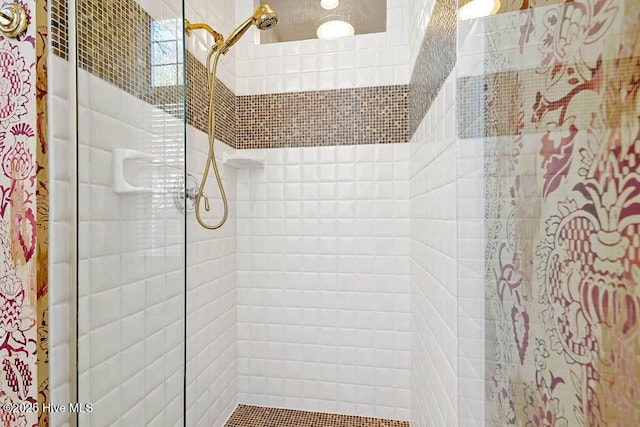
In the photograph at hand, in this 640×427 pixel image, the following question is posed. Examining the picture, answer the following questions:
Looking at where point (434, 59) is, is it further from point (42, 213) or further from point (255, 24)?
point (42, 213)

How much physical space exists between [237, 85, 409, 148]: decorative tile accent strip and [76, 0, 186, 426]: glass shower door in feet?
3.58

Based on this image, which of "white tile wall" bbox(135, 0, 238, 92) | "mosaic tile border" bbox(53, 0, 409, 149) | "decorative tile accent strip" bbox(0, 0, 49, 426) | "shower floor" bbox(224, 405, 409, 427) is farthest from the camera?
"shower floor" bbox(224, 405, 409, 427)

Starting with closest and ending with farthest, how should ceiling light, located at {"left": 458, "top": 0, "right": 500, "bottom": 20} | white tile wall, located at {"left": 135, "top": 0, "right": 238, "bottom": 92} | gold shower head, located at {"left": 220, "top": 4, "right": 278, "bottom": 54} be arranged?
ceiling light, located at {"left": 458, "top": 0, "right": 500, "bottom": 20}, gold shower head, located at {"left": 220, "top": 4, "right": 278, "bottom": 54}, white tile wall, located at {"left": 135, "top": 0, "right": 238, "bottom": 92}

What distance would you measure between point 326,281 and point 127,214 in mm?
1251

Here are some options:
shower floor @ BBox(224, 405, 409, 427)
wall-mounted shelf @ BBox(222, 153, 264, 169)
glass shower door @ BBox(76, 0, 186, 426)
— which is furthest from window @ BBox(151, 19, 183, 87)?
shower floor @ BBox(224, 405, 409, 427)

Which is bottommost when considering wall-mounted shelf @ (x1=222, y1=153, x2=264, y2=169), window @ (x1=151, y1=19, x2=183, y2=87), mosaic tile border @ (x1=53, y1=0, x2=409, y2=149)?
wall-mounted shelf @ (x1=222, y1=153, x2=264, y2=169)

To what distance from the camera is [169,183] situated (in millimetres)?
902

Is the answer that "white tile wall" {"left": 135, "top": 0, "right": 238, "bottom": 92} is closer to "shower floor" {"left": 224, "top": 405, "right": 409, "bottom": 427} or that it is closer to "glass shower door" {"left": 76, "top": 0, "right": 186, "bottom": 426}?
"glass shower door" {"left": 76, "top": 0, "right": 186, "bottom": 426}

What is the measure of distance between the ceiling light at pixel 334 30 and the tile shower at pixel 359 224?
70 mm

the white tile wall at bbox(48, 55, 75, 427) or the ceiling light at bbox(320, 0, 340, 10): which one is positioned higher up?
the ceiling light at bbox(320, 0, 340, 10)

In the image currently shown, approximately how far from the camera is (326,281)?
6.26 ft

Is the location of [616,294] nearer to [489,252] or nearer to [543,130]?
[543,130]

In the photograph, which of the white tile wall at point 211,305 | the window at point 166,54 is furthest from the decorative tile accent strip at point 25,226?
the white tile wall at point 211,305

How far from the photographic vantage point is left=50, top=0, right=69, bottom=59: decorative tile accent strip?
812 millimetres
